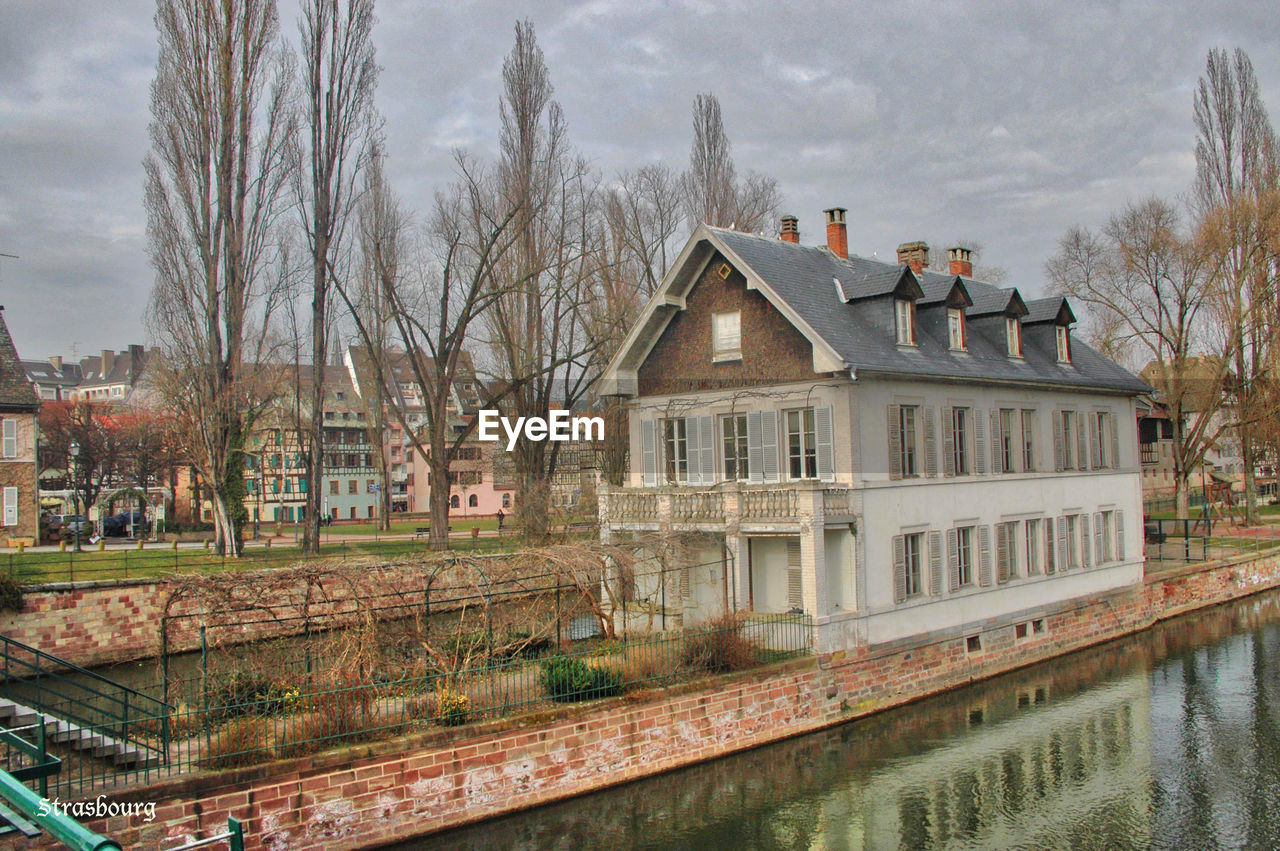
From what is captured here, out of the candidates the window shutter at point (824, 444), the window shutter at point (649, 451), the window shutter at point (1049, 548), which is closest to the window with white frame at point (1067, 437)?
the window shutter at point (1049, 548)

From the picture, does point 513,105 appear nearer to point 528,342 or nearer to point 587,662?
point 528,342

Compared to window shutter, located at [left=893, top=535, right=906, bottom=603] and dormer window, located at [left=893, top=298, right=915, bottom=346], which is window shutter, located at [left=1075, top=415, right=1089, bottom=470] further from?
window shutter, located at [left=893, top=535, right=906, bottom=603]

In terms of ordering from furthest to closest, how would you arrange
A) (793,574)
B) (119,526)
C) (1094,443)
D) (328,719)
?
1. (119,526)
2. (1094,443)
3. (793,574)
4. (328,719)

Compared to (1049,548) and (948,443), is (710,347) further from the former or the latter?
(1049,548)

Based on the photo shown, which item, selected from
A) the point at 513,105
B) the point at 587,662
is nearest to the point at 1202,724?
the point at 587,662

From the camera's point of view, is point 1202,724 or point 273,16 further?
point 273,16

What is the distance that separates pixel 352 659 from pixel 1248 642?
26393 mm

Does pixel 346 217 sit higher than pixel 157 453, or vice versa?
pixel 346 217

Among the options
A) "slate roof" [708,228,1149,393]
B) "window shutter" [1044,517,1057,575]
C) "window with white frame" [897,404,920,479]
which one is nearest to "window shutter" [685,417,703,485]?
"slate roof" [708,228,1149,393]

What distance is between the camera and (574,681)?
1800 centimetres

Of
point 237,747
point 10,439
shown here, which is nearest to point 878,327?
point 237,747

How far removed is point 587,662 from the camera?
65.5ft

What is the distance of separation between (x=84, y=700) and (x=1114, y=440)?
1176 inches

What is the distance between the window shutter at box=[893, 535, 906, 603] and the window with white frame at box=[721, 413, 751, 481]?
401 cm
